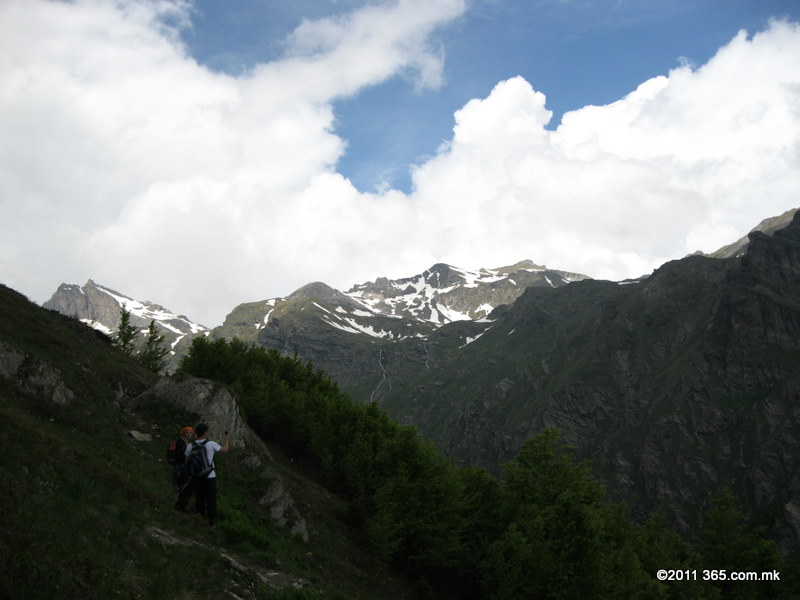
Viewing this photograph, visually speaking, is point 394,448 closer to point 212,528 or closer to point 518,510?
point 518,510

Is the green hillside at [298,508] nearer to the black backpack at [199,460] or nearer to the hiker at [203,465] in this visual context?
the hiker at [203,465]

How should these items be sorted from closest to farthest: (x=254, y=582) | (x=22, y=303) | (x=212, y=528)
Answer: (x=254, y=582)
(x=212, y=528)
(x=22, y=303)

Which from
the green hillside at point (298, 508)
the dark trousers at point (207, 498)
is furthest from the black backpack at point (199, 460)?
the green hillside at point (298, 508)

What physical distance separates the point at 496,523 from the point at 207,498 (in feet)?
104

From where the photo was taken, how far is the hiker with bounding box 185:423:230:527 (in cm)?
1927

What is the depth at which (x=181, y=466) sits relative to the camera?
20.8m

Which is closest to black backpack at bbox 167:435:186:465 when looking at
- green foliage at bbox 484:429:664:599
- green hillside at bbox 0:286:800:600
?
green hillside at bbox 0:286:800:600

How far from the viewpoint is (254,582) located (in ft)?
54.4

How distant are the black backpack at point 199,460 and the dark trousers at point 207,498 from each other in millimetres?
749

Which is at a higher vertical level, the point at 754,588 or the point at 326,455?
the point at 326,455

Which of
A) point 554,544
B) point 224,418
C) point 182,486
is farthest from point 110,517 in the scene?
point 554,544

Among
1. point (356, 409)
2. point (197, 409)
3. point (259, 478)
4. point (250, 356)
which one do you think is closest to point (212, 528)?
point (259, 478)

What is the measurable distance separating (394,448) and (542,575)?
58.0ft

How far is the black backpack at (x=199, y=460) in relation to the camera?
19.3 metres
